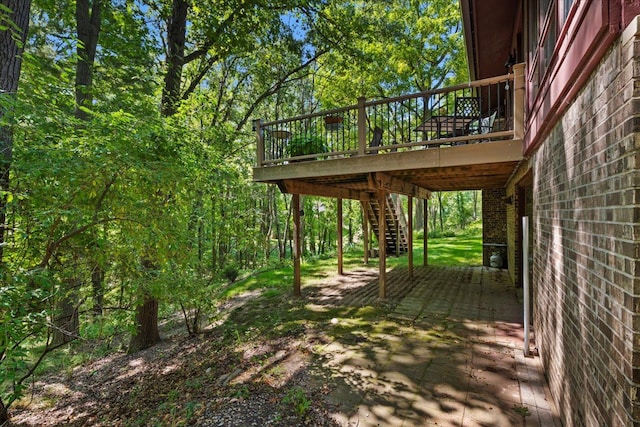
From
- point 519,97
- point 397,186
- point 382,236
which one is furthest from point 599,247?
point 397,186

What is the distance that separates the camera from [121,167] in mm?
3584

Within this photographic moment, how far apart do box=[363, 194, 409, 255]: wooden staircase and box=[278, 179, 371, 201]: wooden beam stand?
2474mm

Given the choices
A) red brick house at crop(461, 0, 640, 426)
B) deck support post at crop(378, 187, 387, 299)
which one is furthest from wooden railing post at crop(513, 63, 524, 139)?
deck support post at crop(378, 187, 387, 299)

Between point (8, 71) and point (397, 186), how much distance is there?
237 inches

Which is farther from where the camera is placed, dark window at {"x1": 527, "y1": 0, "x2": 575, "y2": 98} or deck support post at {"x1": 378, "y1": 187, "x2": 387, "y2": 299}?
deck support post at {"x1": 378, "y1": 187, "x2": 387, "y2": 299}

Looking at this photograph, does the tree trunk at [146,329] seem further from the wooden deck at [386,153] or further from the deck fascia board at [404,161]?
the deck fascia board at [404,161]

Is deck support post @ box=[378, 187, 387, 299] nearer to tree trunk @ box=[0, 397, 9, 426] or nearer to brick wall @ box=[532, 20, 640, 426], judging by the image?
brick wall @ box=[532, 20, 640, 426]

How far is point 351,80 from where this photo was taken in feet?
44.4

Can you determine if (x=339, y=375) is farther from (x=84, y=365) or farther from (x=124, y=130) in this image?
(x=84, y=365)

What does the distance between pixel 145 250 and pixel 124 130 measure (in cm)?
162

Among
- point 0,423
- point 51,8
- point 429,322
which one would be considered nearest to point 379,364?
point 429,322

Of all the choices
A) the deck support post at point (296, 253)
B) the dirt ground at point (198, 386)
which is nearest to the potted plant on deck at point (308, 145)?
the deck support post at point (296, 253)

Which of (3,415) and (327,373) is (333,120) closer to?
(327,373)

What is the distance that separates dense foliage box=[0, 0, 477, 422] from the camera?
3.15 meters
